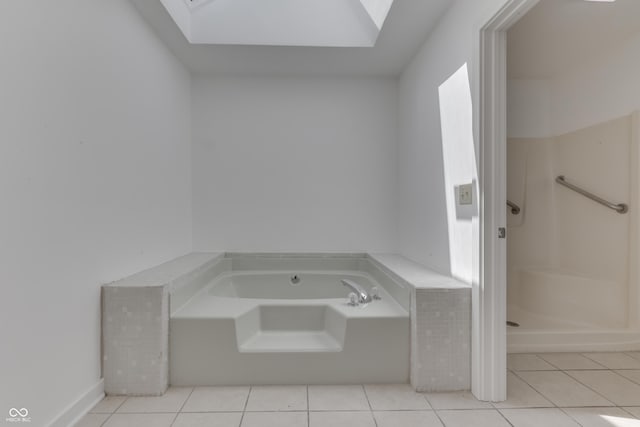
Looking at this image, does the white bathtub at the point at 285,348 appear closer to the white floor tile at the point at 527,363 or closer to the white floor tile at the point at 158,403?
the white floor tile at the point at 158,403

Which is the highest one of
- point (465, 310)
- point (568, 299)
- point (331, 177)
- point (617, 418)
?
point (331, 177)

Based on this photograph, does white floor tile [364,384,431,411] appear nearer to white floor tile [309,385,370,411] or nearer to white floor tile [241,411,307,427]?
white floor tile [309,385,370,411]

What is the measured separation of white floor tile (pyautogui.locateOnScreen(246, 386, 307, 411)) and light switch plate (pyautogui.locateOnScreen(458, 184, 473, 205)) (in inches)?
49.3

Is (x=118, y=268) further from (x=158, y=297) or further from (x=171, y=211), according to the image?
(x=171, y=211)

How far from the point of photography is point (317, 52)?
2.41 meters

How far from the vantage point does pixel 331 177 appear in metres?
2.90

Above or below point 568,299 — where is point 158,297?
above

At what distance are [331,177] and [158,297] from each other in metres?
1.74

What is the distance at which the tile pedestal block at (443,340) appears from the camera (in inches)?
63.5

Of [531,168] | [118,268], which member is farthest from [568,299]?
[118,268]

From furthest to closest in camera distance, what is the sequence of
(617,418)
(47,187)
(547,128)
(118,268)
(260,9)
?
(547,128) < (260,9) < (118,268) < (617,418) < (47,187)

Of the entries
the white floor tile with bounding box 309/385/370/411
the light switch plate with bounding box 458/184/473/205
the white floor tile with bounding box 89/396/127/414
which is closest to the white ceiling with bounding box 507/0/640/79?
the light switch plate with bounding box 458/184/473/205

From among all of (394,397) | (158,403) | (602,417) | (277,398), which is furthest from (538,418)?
(158,403)

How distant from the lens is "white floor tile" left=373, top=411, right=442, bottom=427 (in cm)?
136
